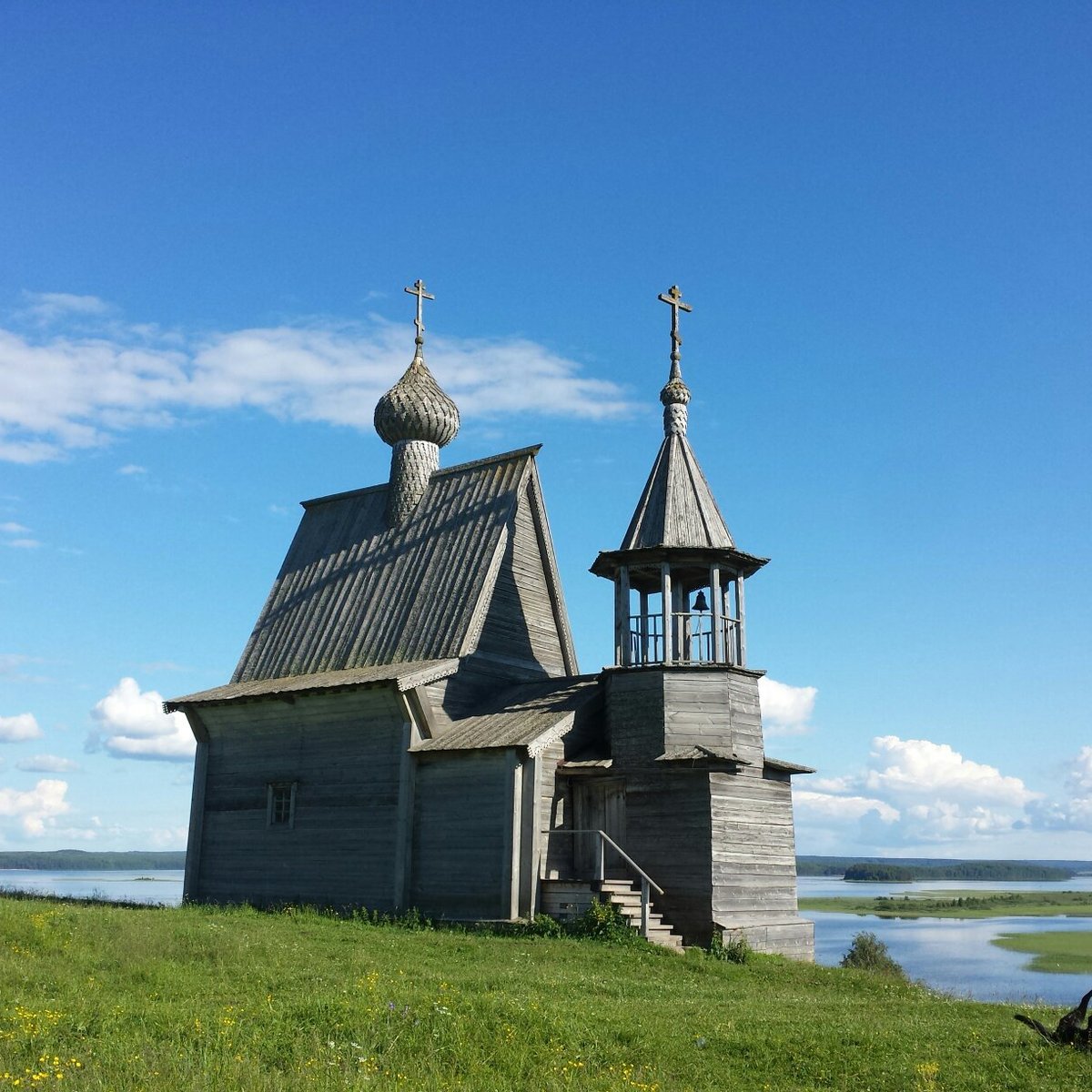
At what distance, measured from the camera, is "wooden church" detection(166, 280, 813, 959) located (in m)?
21.4

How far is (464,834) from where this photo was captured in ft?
72.9

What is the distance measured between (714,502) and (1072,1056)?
565 inches

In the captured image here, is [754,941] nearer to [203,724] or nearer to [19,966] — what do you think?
[19,966]

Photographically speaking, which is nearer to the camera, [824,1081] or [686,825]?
[824,1081]

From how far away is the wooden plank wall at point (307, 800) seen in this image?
2392 centimetres

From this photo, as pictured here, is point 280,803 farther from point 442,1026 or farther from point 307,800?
point 442,1026

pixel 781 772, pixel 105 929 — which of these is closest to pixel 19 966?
pixel 105 929

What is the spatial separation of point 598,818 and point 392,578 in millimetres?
8525

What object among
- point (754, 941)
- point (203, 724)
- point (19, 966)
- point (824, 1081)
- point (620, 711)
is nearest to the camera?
point (824, 1081)

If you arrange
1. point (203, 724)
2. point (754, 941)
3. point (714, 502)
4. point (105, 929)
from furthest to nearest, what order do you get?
1. point (203, 724)
2. point (714, 502)
3. point (754, 941)
4. point (105, 929)

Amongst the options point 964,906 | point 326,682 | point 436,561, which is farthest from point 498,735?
point 964,906

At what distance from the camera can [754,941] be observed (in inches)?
827

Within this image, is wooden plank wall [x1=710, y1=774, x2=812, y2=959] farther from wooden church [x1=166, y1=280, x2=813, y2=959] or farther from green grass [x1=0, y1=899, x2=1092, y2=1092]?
green grass [x1=0, y1=899, x2=1092, y2=1092]

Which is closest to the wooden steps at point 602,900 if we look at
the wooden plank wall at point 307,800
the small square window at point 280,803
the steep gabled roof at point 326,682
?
the wooden plank wall at point 307,800
